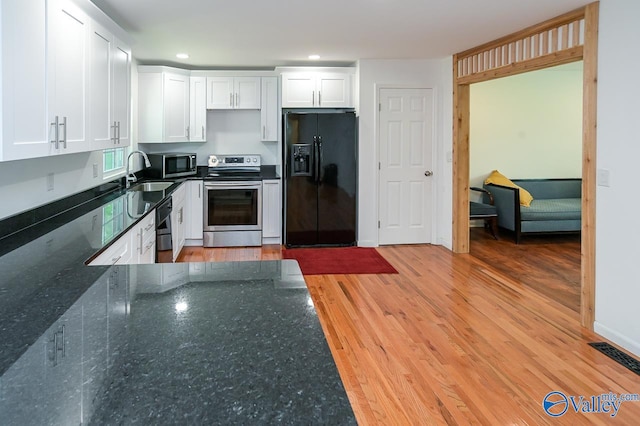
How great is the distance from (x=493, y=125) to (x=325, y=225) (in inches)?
122

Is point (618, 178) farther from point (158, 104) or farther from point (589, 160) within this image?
point (158, 104)

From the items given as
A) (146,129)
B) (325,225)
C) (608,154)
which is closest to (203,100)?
(146,129)

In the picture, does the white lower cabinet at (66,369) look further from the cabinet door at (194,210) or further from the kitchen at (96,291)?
the cabinet door at (194,210)

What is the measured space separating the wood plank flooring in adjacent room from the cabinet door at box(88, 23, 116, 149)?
77.7 inches

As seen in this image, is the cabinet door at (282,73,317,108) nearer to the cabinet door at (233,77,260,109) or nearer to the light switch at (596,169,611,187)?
the cabinet door at (233,77,260,109)

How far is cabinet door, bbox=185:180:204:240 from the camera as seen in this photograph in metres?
6.29

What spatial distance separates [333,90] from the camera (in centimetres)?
643

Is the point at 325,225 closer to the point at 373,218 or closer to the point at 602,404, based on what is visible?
the point at 373,218

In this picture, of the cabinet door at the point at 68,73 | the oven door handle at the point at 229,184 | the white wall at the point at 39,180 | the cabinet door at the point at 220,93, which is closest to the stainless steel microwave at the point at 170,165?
the oven door handle at the point at 229,184

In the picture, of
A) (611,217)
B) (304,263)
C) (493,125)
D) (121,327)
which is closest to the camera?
(121,327)

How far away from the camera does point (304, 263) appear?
5.59 metres

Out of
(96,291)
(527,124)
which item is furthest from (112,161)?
(527,124)

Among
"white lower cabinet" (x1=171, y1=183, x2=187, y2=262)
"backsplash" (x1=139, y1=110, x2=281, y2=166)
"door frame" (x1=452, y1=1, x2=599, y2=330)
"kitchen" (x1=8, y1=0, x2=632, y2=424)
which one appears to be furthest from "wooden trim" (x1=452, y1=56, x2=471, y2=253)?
"white lower cabinet" (x1=171, y1=183, x2=187, y2=262)

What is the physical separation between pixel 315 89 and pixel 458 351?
408 centimetres
